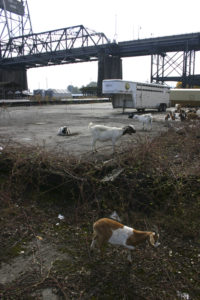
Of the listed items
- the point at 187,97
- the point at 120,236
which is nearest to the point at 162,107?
the point at 187,97

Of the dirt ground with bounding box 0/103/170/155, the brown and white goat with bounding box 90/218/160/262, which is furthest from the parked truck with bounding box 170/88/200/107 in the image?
the brown and white goat with bounding box 90/218/160/262

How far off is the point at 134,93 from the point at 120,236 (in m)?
17.6

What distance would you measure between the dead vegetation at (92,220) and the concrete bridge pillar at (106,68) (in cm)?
5773

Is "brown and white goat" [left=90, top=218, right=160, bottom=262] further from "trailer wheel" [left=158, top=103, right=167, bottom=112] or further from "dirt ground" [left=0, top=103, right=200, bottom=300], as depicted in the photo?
"trailer wheel" [left=158, top=103, right=167, bottom=112]

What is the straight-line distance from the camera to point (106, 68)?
61.5m

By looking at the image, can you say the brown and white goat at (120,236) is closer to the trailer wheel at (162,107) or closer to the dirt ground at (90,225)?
the dirt ground at (90,225)

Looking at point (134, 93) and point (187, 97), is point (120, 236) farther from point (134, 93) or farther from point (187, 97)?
point (187, 97)

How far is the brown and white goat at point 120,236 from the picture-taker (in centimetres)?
271

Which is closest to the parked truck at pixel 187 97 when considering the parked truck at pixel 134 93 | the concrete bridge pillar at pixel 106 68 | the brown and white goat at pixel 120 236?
the parked truck at pixel 134 93

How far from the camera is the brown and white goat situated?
2.71 m

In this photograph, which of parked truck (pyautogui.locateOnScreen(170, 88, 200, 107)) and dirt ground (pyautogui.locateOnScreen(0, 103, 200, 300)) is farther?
parked truck (pyautogui.locateOnScreen(170, 88, 200, 107))

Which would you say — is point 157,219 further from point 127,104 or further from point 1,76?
point 1,76

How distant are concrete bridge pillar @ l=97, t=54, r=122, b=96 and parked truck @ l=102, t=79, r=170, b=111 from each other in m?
40.2

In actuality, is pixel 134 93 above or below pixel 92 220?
above
